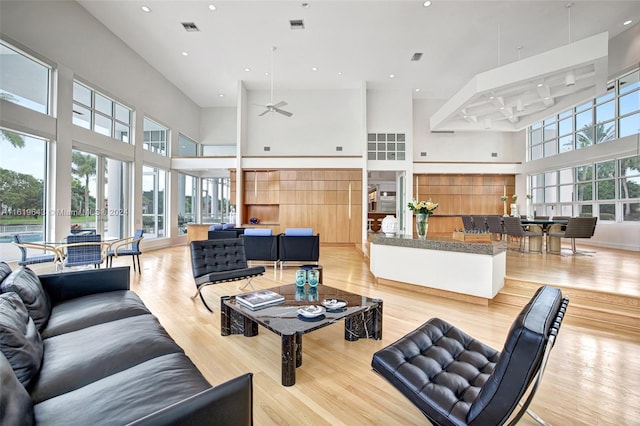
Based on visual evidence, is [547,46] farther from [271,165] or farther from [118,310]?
[118,310]

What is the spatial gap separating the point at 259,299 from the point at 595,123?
1094 centimetres

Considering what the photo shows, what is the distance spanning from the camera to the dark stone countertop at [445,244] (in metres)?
3.74

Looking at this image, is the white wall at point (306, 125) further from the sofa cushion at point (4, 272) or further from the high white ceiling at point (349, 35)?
the sofa cushion at point (4, 272)

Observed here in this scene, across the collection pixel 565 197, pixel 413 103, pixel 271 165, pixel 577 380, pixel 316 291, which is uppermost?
pixel 413 103

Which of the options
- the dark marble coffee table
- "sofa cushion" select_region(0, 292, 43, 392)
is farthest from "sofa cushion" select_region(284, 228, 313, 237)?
"sofa cushion" select_region(0, 292, 43, 392)

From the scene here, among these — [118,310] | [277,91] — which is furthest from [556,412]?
[277,91]

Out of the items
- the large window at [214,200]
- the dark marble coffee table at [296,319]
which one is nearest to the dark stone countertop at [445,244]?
the dark marble coffee table at [296,319]

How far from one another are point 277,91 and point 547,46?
27.3 feet

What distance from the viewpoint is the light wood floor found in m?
1.79

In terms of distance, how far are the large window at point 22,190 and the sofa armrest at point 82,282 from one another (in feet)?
13.4

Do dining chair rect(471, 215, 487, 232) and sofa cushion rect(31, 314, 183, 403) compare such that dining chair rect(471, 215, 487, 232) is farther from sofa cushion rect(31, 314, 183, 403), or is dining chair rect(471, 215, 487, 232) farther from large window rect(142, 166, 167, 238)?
large window rect(142, 166, 167, 238)

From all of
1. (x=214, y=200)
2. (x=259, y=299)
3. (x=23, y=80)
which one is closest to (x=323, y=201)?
(x=214, y=200)

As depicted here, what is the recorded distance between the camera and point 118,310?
2.21 metres

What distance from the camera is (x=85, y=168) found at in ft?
22.6
